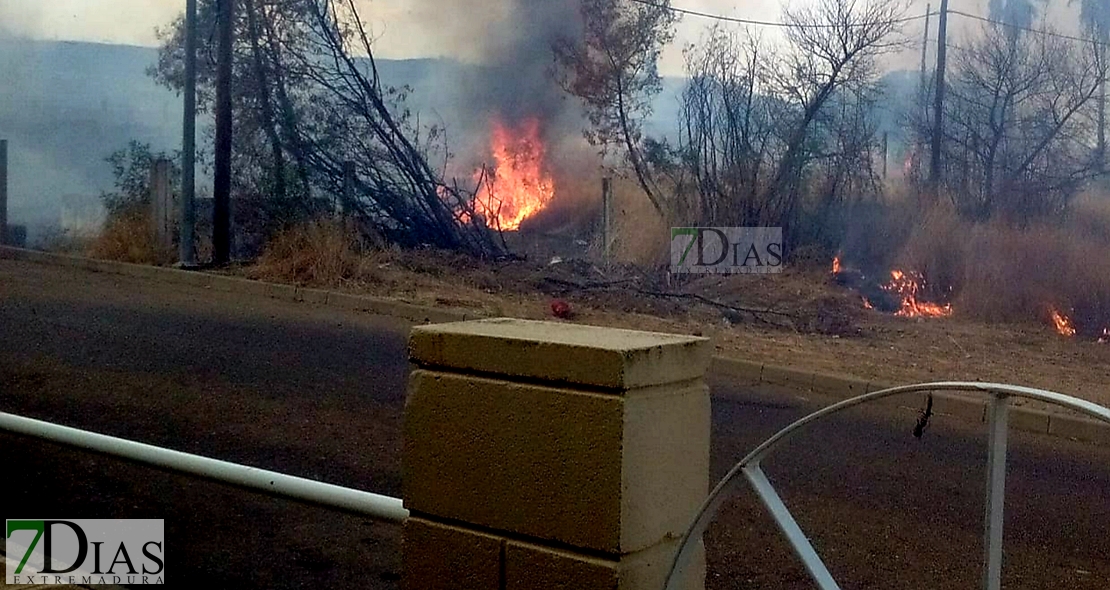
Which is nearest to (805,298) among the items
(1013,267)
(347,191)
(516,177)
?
(1013,267)

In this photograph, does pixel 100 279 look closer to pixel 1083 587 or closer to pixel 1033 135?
pixel 1083 587

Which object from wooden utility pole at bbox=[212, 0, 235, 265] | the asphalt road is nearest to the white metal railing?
the asphalt road

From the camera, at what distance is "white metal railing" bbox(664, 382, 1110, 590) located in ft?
5.52

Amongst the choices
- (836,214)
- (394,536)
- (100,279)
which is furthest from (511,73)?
(394,536)

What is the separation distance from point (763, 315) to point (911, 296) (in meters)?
2.99

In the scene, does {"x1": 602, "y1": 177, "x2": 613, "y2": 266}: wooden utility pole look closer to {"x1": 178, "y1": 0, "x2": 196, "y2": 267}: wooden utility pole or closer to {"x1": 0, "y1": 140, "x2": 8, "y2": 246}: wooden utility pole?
{"x1": 178, "y1": 0, "x2": 196, "y2": 267}: wooden utility pole

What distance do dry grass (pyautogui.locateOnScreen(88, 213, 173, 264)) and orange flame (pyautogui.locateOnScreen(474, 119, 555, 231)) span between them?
4.73 m

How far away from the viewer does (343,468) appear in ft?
18.5

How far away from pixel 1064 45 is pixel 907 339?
465 inches

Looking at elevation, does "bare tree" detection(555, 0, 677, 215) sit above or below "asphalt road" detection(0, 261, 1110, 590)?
above

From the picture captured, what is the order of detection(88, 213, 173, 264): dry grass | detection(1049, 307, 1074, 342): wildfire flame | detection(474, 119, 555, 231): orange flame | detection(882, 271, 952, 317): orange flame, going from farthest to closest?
detection(474, 119, 555, 231): orange flame → detection(88, 213, 173, 264): dry grass → detection(882, 271, 952, 317): orange flame → detection(1049, 307, 1074, 342): wildfire flame

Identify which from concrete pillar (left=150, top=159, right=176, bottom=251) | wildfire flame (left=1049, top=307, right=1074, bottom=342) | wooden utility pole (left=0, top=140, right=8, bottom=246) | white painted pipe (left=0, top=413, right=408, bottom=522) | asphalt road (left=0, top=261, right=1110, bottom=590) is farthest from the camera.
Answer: wooden utility pole (left=0, top=140, right=8, bottom=246)

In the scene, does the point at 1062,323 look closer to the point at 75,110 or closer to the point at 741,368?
the point at 741,368

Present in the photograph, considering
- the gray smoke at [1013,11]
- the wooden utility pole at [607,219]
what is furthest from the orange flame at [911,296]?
the gray smoke at [1013,11]
